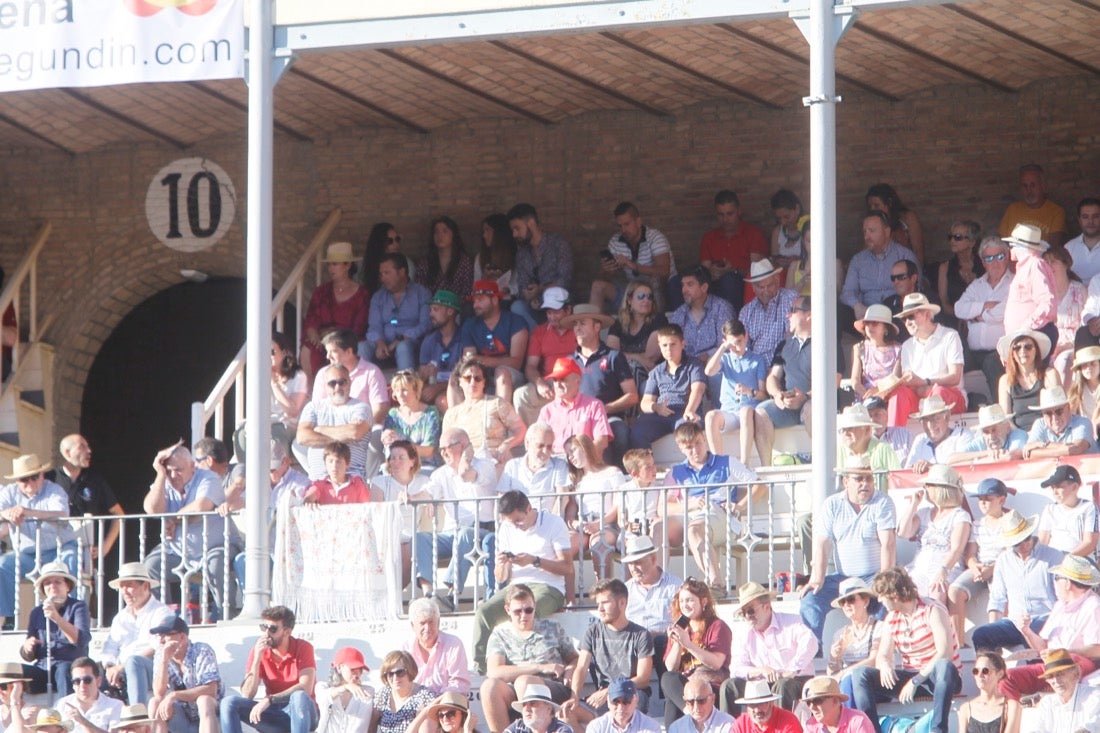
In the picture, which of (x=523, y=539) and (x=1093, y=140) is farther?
(x=1093, y=140)

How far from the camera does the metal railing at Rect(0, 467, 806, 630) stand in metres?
13.2

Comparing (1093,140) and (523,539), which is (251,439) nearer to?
(523,539)

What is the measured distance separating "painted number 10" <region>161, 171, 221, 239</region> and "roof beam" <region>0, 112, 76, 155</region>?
87 cm

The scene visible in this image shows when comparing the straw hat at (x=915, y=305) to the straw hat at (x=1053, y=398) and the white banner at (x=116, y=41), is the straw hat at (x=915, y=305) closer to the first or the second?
the straw hat at (x=1053, y=398)

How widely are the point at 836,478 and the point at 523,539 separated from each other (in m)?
1.80

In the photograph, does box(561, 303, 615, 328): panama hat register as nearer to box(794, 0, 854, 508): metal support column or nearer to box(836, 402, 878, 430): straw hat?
box(836, 402, 878, 430): straw hat

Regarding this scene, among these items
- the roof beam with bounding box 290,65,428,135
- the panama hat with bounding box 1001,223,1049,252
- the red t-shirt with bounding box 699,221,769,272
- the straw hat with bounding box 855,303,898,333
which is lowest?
the straw hat with bounding box 855,303,898,333

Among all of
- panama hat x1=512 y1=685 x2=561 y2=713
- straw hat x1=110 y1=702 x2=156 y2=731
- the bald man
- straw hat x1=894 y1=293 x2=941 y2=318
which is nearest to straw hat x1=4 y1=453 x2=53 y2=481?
the bald man

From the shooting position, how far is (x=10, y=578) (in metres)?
14.2

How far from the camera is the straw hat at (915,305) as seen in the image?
48.8ft

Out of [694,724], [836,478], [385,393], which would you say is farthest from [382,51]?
[694,724]

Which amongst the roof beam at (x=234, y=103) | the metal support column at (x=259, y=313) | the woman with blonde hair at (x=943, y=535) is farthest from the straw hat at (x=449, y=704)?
the roof beam at (x=234, y=103)

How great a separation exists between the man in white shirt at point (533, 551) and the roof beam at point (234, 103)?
18.7 ft

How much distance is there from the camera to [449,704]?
12.1m
